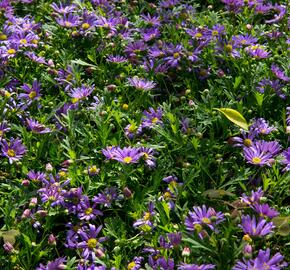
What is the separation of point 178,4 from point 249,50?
0.82 meters

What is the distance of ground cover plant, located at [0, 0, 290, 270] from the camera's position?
7.44ft

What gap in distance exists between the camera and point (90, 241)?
7.63 ft

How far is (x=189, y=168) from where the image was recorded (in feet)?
8.52

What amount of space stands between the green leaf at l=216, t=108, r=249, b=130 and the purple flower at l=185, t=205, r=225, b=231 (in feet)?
1.70

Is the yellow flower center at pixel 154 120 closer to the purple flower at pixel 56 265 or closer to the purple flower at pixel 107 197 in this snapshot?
the purple flower at pixel 107 197

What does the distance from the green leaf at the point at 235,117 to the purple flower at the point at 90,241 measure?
0.74 metres

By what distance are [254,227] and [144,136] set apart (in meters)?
0.84

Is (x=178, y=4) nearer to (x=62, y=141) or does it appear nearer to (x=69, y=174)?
(x=62, y=141)

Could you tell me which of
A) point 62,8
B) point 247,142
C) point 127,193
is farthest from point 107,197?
point 62,8

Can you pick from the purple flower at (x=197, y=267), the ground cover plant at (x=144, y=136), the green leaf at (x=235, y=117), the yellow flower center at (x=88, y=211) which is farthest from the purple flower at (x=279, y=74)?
the purple flower at (x=197, y=267)

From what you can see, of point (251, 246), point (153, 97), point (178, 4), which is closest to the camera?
point (251, 246)

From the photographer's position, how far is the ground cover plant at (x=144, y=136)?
7.44 ft

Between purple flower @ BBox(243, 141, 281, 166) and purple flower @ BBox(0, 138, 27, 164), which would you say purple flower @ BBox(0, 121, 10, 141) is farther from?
purple flower @ BBox(243, 141, 281, 166)

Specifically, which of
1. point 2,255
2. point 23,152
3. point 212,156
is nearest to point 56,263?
point 2,255
